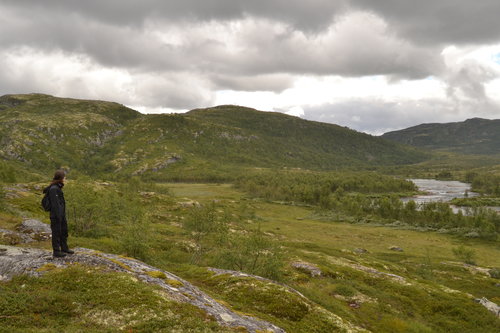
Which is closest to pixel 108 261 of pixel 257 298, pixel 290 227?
pixel 257 298

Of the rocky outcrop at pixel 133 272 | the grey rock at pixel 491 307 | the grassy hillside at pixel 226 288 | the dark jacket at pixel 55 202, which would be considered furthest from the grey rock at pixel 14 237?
the grey rock at pixel 491 307

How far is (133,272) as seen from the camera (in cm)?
1989

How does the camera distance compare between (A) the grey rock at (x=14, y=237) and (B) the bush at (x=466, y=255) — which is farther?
(B) the bush at (x=466, y=255)

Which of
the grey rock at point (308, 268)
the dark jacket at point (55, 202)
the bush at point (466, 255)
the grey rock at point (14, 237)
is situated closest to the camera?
the dark jacket at point (55, 202)

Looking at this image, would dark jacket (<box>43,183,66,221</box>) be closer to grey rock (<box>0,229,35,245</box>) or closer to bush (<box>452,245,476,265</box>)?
grey rock (<box>0,229,35,245</box>)

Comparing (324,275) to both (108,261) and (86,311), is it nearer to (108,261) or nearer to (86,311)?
(108,261)

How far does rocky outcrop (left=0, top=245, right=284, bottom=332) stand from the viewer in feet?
56.4

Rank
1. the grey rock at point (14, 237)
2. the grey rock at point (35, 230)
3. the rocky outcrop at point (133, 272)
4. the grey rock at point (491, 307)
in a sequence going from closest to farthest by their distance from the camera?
the rocky outcrop at point (133, 272) < the grey rock at point (14, 237) < the grey rock at point (35, 230) < the grey rock at point (491, 307)

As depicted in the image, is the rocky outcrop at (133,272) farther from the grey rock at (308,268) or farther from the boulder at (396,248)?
the boulder at (396,248)

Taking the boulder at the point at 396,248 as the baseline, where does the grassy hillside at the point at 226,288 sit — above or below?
above

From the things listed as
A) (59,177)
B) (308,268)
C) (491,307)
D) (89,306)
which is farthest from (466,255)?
(59,177)

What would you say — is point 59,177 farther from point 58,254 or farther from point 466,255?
point 466,255

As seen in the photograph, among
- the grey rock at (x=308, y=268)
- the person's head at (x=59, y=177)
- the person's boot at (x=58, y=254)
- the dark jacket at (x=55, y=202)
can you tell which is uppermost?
the person's head at (x=59, y=177)

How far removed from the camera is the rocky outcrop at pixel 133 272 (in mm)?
17203
